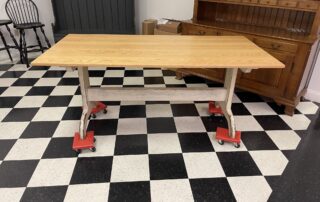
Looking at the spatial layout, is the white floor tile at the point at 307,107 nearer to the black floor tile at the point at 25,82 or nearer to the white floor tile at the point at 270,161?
the white floor tile at the point at 270,161

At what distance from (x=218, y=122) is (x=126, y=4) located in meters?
2.83

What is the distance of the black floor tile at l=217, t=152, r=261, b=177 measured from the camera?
1.94 metres

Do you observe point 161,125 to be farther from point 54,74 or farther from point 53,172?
point 54,74

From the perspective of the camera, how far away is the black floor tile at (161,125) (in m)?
2.43

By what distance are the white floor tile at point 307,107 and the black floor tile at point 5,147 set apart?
10.1 feet

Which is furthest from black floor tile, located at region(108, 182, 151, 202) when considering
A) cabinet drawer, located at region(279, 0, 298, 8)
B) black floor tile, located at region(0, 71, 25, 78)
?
black floor tile, located at region(0, 71, 25, 78)

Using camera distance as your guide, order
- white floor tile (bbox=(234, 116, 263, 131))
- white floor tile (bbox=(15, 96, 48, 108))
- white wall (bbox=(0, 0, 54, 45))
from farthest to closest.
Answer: white wall (bbox=(0, 0, 54, 45)) → white floor tile (bbox=(15, 96, 48, 108)) → white floor tile (bbox=(234, 116, 263, 131))

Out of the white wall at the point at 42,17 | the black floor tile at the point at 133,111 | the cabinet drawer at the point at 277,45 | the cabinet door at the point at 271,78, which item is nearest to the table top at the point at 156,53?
the cabinet drawer at the point at 277,45

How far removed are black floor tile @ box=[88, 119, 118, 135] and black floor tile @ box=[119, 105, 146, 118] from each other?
0.16m

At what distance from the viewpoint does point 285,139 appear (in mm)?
2348

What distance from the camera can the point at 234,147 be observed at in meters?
2.22

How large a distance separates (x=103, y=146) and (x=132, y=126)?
40cm

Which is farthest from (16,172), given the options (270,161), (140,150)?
(270,161)

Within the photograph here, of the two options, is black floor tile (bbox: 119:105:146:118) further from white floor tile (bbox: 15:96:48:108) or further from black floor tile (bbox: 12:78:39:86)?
black floor tile (bbox: 12:78:39:86)
